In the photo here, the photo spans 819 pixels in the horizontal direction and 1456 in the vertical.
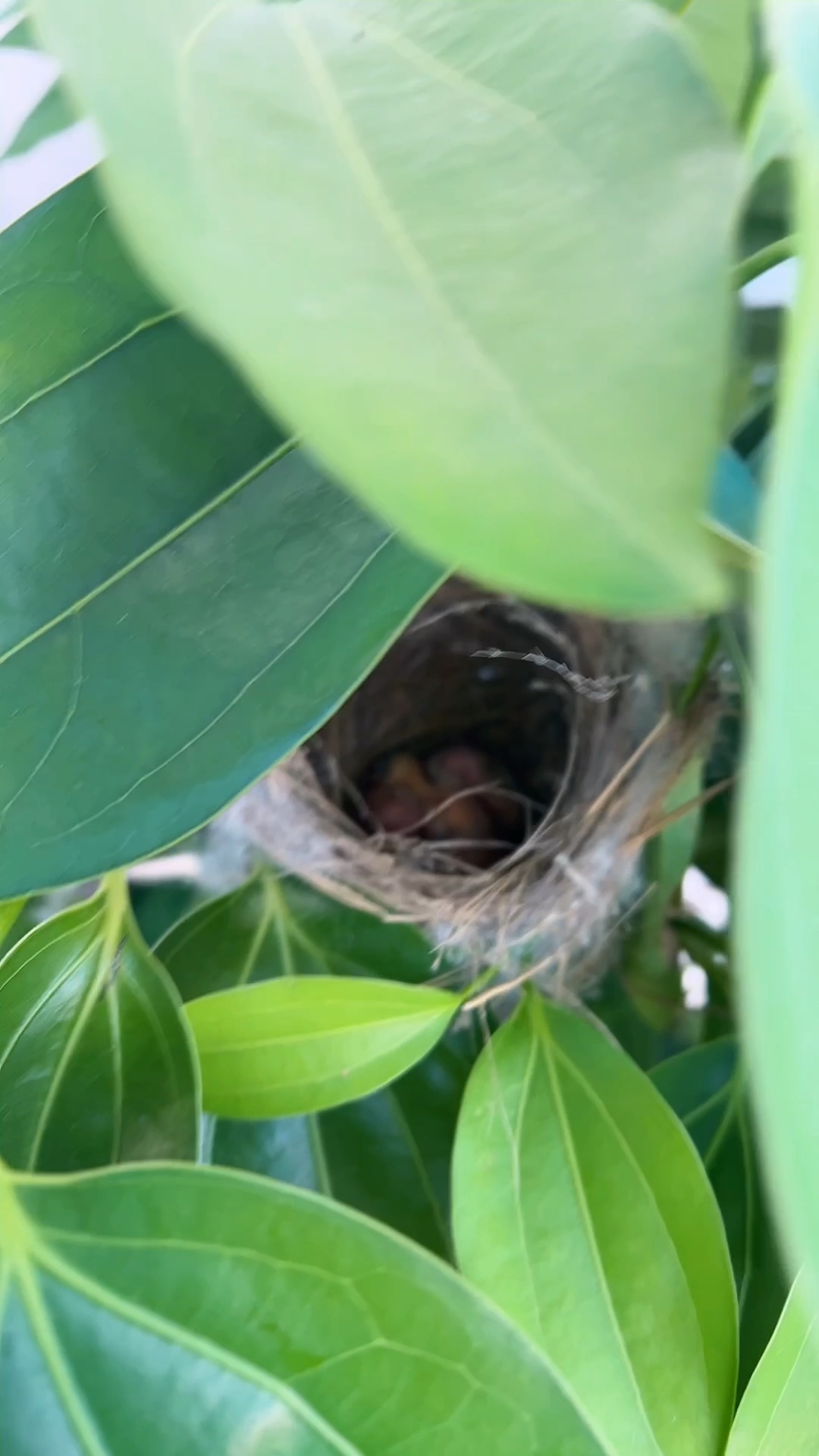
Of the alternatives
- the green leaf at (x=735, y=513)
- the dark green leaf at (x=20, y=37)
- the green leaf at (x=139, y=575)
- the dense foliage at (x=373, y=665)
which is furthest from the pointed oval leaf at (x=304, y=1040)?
the dark green leaf at (x=20, y=37)

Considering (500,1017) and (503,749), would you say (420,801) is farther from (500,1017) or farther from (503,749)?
(500,1017)

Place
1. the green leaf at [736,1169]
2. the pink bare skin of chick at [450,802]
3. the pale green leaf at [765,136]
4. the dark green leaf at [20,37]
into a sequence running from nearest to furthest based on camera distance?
1. the pale green leaf at [765,136]
2. the dark green leaf at [20,37]
3. the green leaf at [736,1169]
4. the pink bare skin of chick at [450,802]

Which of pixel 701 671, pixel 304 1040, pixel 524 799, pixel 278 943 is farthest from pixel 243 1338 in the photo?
pixel 524 799

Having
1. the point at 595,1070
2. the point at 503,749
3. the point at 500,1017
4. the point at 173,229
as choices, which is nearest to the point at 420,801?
the point at 503,749

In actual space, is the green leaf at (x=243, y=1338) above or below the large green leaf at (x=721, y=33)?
below

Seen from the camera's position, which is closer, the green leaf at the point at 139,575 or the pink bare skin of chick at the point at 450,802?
the green leaf at the point at 139,575

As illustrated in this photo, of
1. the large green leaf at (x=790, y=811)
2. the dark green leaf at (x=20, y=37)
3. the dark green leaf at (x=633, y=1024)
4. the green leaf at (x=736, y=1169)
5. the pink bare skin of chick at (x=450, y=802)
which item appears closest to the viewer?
the large green leaf at (x=790, y=811)

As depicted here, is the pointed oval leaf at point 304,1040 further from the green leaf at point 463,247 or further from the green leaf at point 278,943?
the green leaf at point 463,247
